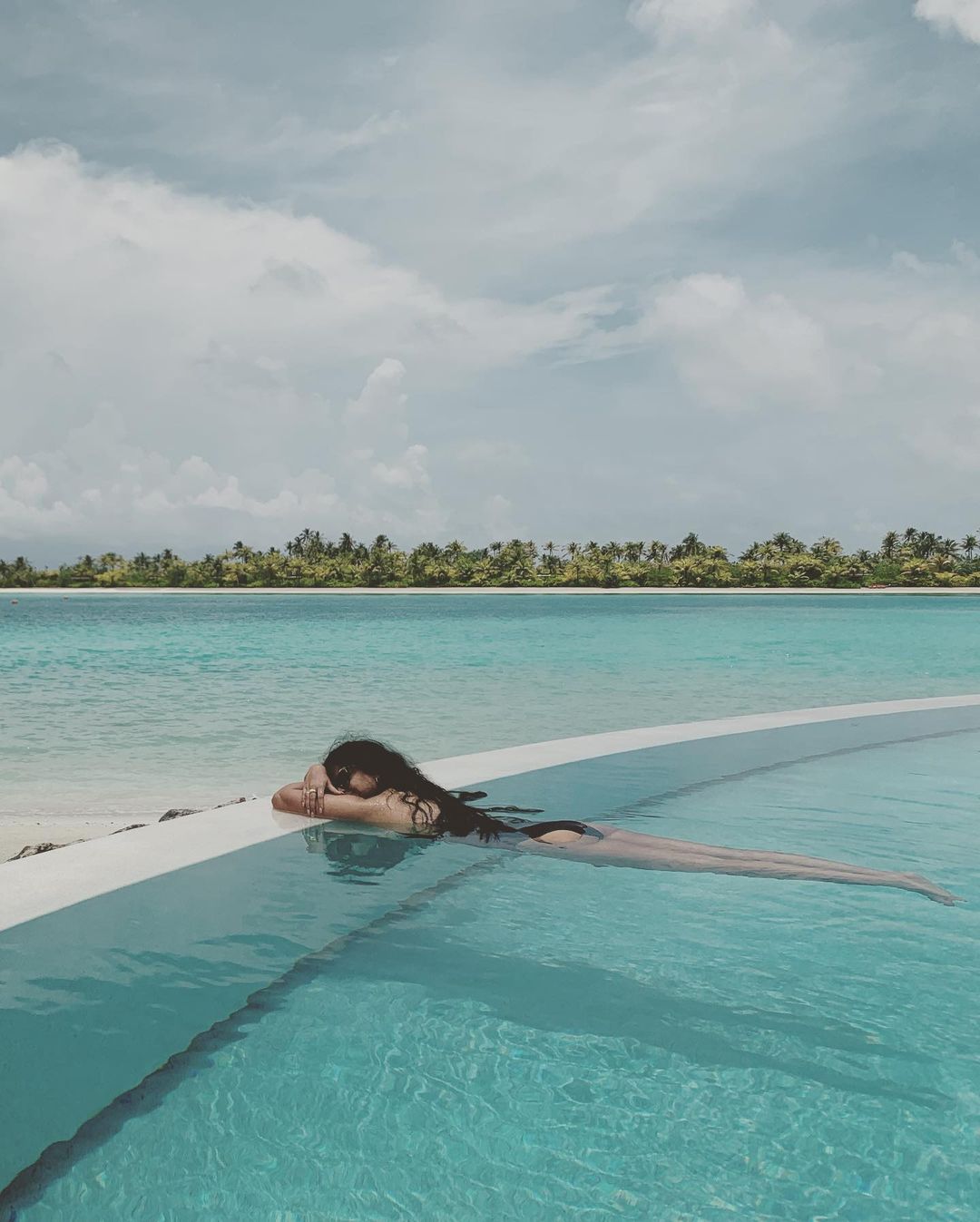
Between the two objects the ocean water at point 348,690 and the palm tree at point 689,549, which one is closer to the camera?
the ocean water at point 348,690

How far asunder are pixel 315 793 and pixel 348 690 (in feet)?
38.8

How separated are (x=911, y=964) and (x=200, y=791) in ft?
22.2

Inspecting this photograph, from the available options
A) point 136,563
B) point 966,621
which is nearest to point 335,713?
point 966,621

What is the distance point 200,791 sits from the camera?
8945 mm

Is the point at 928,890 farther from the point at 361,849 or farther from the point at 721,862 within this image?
the point at 361,849

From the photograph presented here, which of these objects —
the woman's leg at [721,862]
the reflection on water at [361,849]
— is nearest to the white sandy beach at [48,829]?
the reflection on water at [361,849]

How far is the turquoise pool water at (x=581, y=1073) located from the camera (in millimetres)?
2240

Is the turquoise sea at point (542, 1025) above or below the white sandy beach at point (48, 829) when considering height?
above

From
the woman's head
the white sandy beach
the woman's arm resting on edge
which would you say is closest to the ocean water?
the white sandy beach

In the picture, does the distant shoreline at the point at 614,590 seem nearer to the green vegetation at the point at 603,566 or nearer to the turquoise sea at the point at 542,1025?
the green vegetation at the point at 603,566

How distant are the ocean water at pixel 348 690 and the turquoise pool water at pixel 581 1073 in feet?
18.1

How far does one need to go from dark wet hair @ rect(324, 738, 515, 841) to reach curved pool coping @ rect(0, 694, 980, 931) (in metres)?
0.35

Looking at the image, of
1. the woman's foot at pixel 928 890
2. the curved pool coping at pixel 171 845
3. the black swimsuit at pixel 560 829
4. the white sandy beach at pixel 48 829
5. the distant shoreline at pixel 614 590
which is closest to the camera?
the curved pool coping at pixel 171 845

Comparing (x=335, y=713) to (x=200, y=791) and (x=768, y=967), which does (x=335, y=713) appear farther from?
(x=768, y=967)
